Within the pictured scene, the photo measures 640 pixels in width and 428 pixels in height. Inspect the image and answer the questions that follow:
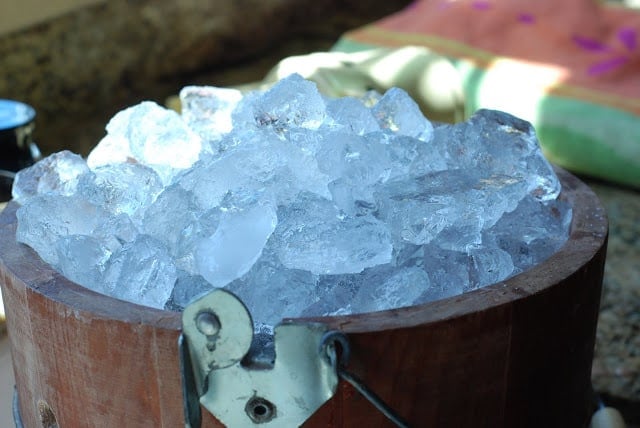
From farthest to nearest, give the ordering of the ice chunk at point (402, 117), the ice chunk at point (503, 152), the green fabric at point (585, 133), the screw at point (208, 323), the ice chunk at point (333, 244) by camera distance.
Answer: the green fabric at point (585, 133), the ice chunk at point (402, 117), the ice chunk at point (503, 152), the ice chunk at point (333, 244), the screw at point (208, 323)

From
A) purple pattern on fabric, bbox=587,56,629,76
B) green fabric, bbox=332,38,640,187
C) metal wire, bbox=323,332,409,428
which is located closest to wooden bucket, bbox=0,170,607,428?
metal wire, bbox=323,332,409,428

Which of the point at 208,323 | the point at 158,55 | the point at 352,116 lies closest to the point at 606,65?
the point at 158,55

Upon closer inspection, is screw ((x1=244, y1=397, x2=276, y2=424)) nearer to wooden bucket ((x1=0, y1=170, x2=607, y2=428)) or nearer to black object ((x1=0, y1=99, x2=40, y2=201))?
wooden bucket ((x1=0, y1=170, x2=607, y2=428))

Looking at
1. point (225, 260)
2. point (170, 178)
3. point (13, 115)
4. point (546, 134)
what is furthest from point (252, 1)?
point (225, 260)

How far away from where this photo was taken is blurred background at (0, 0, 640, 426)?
2.79m

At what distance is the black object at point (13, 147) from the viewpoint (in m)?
1.80

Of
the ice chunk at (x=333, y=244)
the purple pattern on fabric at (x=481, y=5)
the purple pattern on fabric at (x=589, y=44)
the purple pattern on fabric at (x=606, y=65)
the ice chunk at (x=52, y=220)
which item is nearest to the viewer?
the ice chunk at (x=333, y=244)

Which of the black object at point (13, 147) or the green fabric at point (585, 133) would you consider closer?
the black object at point (13, 147)

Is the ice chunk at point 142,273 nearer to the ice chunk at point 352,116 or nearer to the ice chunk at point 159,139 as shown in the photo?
the ice chunk at point 159,139

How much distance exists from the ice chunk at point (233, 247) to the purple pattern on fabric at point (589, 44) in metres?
2.66

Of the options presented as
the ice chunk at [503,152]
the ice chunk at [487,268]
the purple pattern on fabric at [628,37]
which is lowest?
the purple pattern on fabric at [628,37]

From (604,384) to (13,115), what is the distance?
146cm

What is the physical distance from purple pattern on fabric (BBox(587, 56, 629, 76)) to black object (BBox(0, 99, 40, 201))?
6.87 feet

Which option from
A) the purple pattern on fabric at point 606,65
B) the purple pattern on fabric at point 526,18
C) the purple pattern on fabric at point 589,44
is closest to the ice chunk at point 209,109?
the purple pattern on fabric at point 606,65
